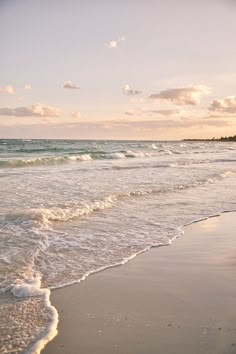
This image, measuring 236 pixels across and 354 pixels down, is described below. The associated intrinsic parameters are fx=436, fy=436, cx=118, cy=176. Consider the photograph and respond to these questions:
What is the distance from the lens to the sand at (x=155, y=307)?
356cm

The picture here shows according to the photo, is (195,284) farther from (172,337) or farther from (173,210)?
(173,210)

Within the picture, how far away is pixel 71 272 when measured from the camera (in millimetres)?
5598

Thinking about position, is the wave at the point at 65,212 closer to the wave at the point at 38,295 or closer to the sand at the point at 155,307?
the sand at the point at 155,307

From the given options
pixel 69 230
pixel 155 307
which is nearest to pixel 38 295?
pixel 155 307

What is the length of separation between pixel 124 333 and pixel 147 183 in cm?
1162

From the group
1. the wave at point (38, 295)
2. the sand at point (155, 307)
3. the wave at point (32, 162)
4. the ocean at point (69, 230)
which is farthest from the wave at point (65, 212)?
the wave at point (32, 162)

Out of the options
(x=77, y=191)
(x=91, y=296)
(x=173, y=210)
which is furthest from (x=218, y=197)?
(x=91, y=296)

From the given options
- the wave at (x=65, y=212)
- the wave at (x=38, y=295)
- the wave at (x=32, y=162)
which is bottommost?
the wave at (x=38, y=295)

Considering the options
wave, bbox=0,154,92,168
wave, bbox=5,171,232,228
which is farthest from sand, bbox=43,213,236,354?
wave, bbox=0,154,92,168

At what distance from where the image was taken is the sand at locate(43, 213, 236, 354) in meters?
3.56

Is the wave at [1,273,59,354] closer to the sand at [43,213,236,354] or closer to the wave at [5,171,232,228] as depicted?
the sand at [43,213,236,354]

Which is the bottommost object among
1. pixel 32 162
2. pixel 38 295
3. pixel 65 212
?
pixel 38 295

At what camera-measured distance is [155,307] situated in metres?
4.33

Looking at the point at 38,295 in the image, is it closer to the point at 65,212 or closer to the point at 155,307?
the point at 155,307
